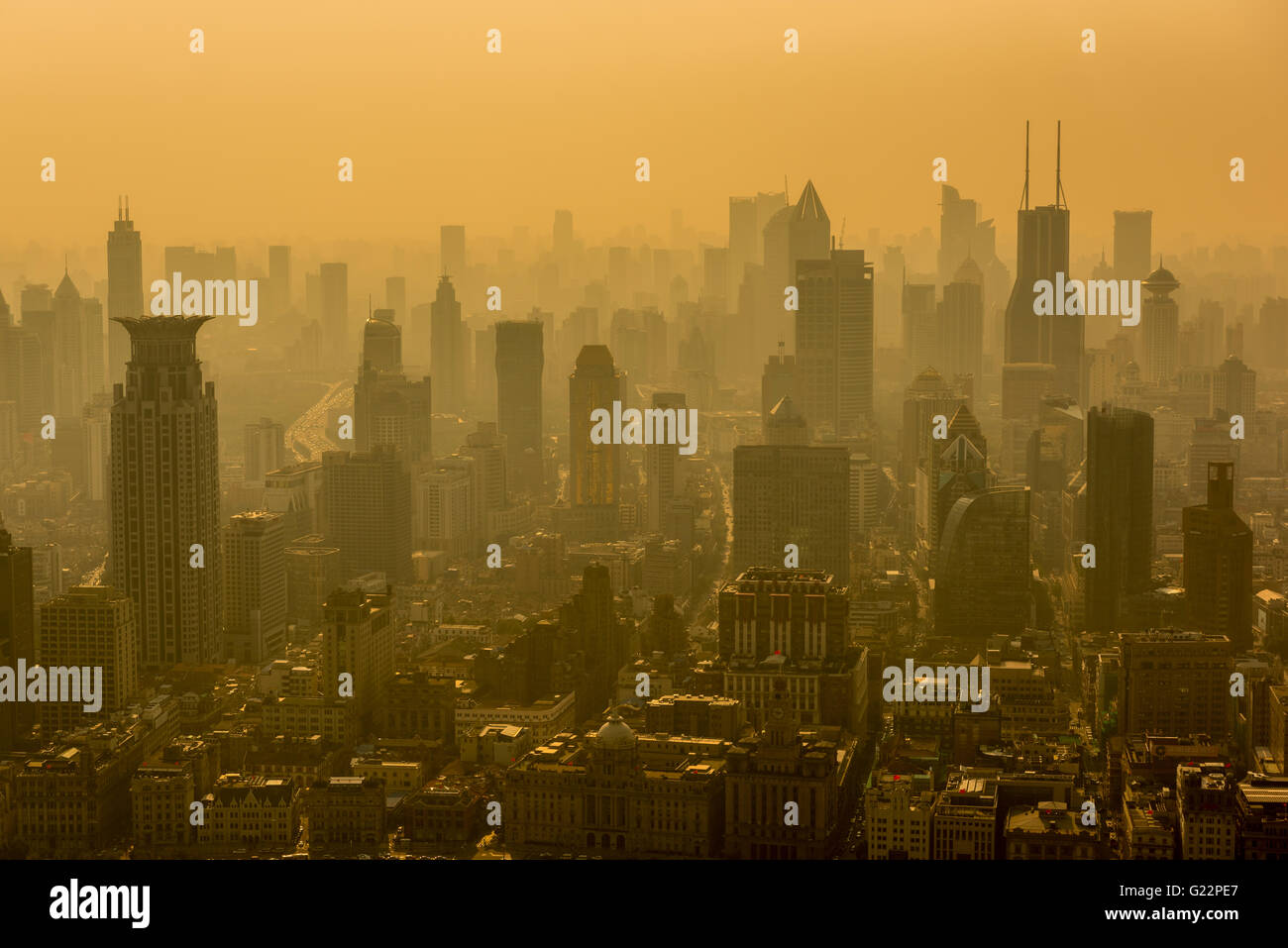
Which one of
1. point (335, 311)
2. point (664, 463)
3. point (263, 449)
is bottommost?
point (664, 463)

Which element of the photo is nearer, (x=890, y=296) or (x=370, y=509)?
(x=370, y=509)

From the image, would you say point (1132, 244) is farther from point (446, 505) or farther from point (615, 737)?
point (446, 505)

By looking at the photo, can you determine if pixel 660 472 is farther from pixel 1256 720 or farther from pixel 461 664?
pixel 1256 720

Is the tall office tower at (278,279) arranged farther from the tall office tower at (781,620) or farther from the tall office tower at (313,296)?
the tall office tower at (781,620)

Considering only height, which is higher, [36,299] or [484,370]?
[36,299]

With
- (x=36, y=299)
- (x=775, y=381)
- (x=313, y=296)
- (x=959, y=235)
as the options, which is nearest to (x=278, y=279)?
(x=313, y=296)

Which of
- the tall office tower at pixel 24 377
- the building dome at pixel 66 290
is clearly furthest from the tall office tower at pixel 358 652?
the tall office tower at pixel 24 377

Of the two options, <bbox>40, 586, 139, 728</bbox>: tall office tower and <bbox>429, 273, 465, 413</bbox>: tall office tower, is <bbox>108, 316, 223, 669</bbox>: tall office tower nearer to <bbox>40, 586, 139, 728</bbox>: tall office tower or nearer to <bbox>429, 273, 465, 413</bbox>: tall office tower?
<bbox>40, 586, 139, 728</bbox>: tall office tower
